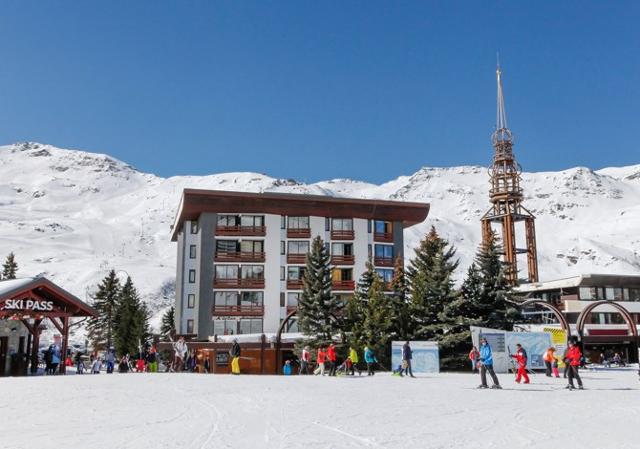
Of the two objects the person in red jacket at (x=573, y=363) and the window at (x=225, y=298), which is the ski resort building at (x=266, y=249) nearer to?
the window at (x=225, y=298)

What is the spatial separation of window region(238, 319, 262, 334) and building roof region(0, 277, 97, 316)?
24750 millimetres

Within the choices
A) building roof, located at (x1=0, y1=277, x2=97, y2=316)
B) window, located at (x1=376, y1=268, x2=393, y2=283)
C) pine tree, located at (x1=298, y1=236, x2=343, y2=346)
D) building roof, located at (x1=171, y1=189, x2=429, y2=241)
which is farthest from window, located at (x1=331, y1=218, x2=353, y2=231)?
building roof, located at (x1=0, y1=277, x2=97, y2=316)

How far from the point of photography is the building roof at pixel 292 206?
188 feet

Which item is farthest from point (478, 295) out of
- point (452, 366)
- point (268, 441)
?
point (268, 441)

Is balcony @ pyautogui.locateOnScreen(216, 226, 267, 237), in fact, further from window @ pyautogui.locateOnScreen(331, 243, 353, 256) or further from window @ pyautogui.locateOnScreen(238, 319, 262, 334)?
window @ pyautogui.locateOnScreen(238, 319, 262, 334)

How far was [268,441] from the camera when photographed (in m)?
10.6

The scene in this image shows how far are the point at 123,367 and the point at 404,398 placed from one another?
21.7 metres

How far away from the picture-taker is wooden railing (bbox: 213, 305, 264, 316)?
184 feet

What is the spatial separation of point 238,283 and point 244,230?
15.6 ft

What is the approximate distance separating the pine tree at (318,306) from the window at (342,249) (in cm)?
1551

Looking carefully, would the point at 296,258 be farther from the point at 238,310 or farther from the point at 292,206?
the point at 238,310

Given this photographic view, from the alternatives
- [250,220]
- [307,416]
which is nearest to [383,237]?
[250,220]

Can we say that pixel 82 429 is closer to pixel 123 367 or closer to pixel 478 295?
pixel 123 367

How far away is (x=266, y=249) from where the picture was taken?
57.9m
